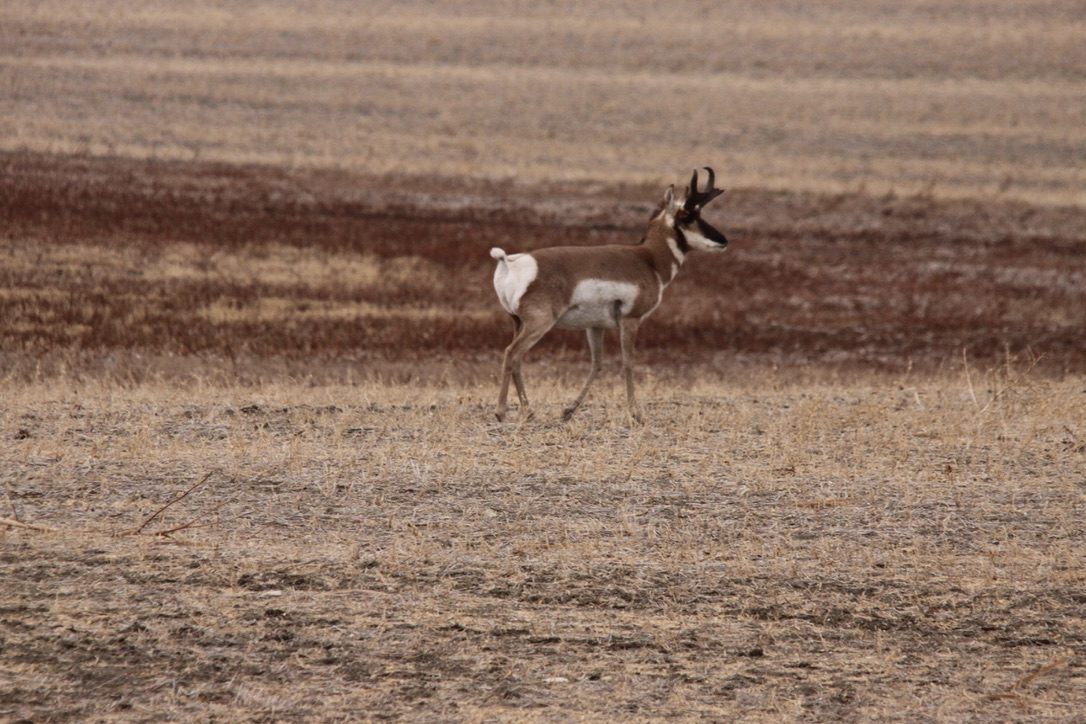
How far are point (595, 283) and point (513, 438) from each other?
1769 millimetres

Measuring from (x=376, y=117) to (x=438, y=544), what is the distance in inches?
1638

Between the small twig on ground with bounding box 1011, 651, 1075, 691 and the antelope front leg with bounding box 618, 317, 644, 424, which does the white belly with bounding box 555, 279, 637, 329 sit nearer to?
the antelope front leg with bounding box 618, 317, 644, 424

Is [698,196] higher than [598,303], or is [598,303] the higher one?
[698,196]

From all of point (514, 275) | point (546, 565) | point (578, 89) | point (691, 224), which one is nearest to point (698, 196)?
point (691, 224)

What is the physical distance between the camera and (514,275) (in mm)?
10977

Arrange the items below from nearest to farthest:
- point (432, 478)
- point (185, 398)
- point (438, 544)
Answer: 1. point (438, 544)
2. point (432, 478)
3. point (185, 398)

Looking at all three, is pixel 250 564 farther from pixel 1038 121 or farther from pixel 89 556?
pixel 1038 121

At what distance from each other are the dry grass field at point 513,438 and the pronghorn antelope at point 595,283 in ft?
2.45

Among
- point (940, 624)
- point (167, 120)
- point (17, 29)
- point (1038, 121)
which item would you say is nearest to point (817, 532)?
point (940, 624)

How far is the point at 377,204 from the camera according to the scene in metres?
31.6

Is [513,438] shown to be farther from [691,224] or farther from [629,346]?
[691,224]

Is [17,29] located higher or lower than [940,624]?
higher

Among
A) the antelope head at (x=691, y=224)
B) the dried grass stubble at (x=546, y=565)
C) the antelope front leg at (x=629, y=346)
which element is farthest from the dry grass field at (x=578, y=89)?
the dried grass stubble at (x=546, y=565)

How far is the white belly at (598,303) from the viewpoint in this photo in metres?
11.3
